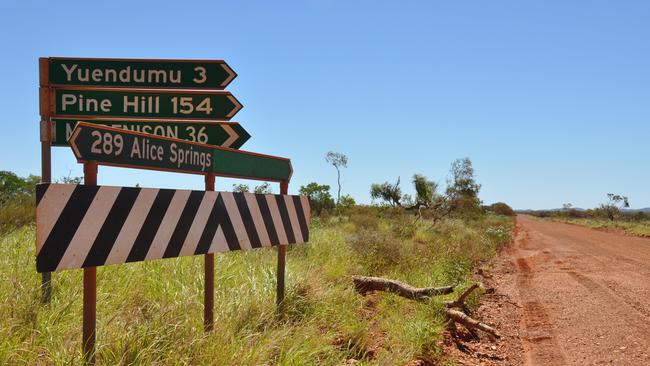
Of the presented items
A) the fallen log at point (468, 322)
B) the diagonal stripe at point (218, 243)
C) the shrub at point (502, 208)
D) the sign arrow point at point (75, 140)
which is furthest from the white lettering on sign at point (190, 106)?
the shrub at point (502, 208)

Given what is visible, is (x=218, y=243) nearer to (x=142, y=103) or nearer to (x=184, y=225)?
(x=184, y=225)

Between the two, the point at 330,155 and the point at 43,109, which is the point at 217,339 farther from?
the point at 330,155

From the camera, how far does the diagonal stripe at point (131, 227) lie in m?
3.78

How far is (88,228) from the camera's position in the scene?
11.7 ft

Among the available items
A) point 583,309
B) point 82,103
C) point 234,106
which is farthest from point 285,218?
point 583,309

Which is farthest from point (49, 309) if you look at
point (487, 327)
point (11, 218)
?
point (11, 218)

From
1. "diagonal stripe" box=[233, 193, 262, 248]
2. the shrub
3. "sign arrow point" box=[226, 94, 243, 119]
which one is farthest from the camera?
the shrub

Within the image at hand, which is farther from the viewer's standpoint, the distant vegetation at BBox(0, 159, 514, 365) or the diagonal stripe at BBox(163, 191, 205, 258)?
the diagonal stripe at BBox(163, 191, 205, 258)

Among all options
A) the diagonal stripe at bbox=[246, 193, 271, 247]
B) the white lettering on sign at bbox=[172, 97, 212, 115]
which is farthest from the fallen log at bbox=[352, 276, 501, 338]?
the white lettering on sign at bbox=[172, 97, 212, 115]

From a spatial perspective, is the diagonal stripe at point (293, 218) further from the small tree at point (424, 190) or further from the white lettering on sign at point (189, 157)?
the small tree at point (424, 190)

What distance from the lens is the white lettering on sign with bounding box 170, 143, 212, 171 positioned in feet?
14.6

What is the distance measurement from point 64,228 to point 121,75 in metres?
2.66

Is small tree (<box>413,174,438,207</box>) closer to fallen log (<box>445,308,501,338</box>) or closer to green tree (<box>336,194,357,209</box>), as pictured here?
green tree (<box>336,194,357,209</box>)

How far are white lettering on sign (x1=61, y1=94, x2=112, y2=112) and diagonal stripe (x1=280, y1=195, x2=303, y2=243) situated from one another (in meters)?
2.10
